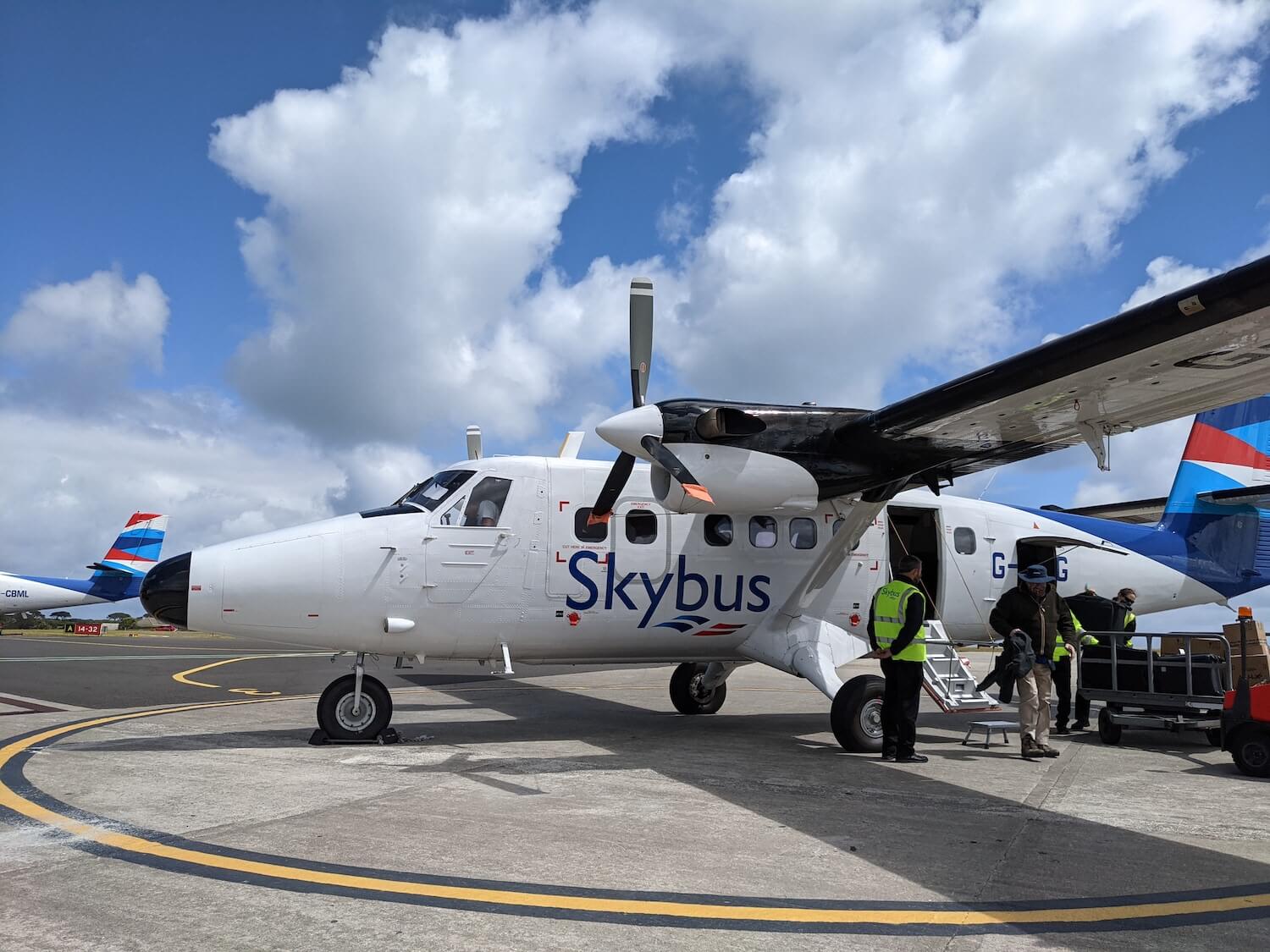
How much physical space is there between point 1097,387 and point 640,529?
4693mm

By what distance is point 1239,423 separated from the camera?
1374cm

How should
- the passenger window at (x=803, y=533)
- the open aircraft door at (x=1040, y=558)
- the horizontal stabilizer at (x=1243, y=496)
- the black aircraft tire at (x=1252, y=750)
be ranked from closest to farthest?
the black aircraft tire at (x=1252, y=750), the passenger window at (x=803, y=533), the open aircraft door at (x=1040, y=558), the horizontal stabilizer at (x=1243, y=496)

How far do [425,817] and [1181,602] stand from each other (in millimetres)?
11996

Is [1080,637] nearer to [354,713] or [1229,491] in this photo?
[1229,491]

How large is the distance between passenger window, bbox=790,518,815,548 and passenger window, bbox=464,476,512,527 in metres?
3.36

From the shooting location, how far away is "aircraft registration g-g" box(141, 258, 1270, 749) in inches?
323

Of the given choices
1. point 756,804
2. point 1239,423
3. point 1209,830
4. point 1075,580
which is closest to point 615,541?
point 756,804

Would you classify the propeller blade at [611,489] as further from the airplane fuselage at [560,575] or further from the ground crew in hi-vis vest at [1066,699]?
the ground crew in hi-vis vest at [1066,699]


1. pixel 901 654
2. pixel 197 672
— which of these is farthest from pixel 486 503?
pixel 197 672

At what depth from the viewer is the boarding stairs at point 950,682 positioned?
9.79m

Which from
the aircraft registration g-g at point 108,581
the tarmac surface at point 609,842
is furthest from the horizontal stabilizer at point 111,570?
the tarmac surface at point 609,842

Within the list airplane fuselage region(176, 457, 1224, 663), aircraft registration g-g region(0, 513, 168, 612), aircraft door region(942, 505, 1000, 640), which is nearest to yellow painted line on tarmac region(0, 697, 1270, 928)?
airplane fuselage region(176, 457, 1224, 663)

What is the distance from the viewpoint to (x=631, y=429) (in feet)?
28.0

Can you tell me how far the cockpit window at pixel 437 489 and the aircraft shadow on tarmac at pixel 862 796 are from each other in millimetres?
2474
